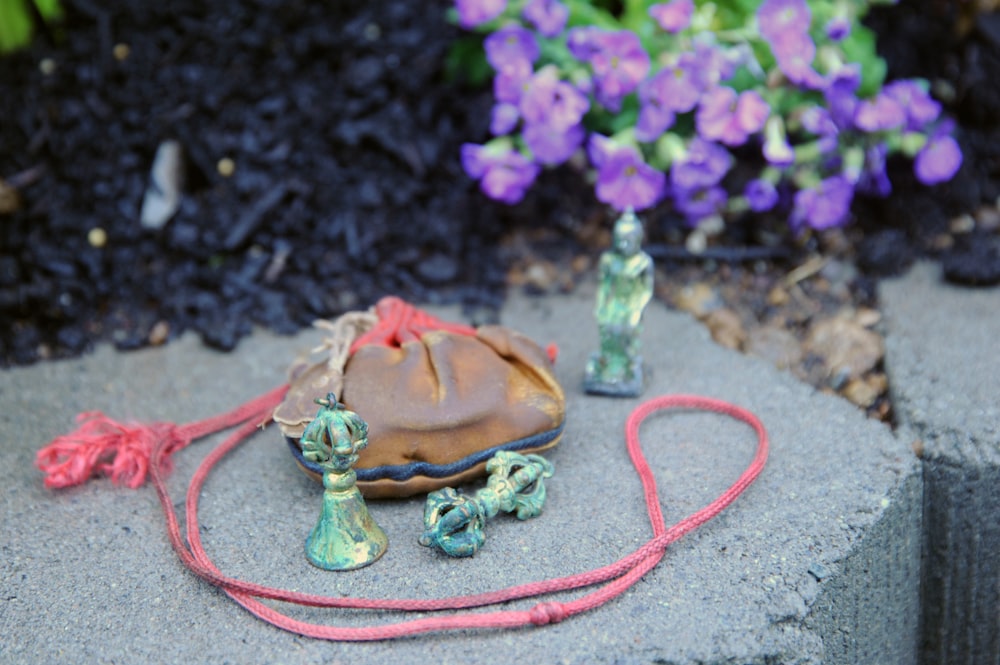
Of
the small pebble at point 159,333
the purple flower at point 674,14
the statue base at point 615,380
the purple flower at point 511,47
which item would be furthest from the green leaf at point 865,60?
the small pebble at point 159,333

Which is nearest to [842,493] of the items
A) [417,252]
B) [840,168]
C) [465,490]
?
[465,490]

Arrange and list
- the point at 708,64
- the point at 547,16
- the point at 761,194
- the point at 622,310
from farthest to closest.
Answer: the point at 761,194, the point at 547,16, the point at 708,64, the point at 622,310

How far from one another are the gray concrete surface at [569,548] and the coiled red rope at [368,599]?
2 centimetres

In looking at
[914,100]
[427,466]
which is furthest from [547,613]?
[914,100]

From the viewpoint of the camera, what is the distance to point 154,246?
8.45 ft

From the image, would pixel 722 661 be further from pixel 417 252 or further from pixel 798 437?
pixel 417 252

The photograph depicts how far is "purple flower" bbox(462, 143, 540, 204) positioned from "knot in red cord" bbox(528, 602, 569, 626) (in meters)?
1.28

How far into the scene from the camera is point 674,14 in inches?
91.7

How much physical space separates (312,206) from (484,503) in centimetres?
130

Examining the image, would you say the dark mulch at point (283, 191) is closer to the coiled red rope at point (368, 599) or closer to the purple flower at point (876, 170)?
the purple flower at point (876, 170)

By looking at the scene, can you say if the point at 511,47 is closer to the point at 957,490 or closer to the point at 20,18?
the point at 20,18

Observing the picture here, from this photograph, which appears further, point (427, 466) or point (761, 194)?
point (761, 194)

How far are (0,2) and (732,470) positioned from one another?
6.93 feet

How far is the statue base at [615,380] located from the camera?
2104 mm
